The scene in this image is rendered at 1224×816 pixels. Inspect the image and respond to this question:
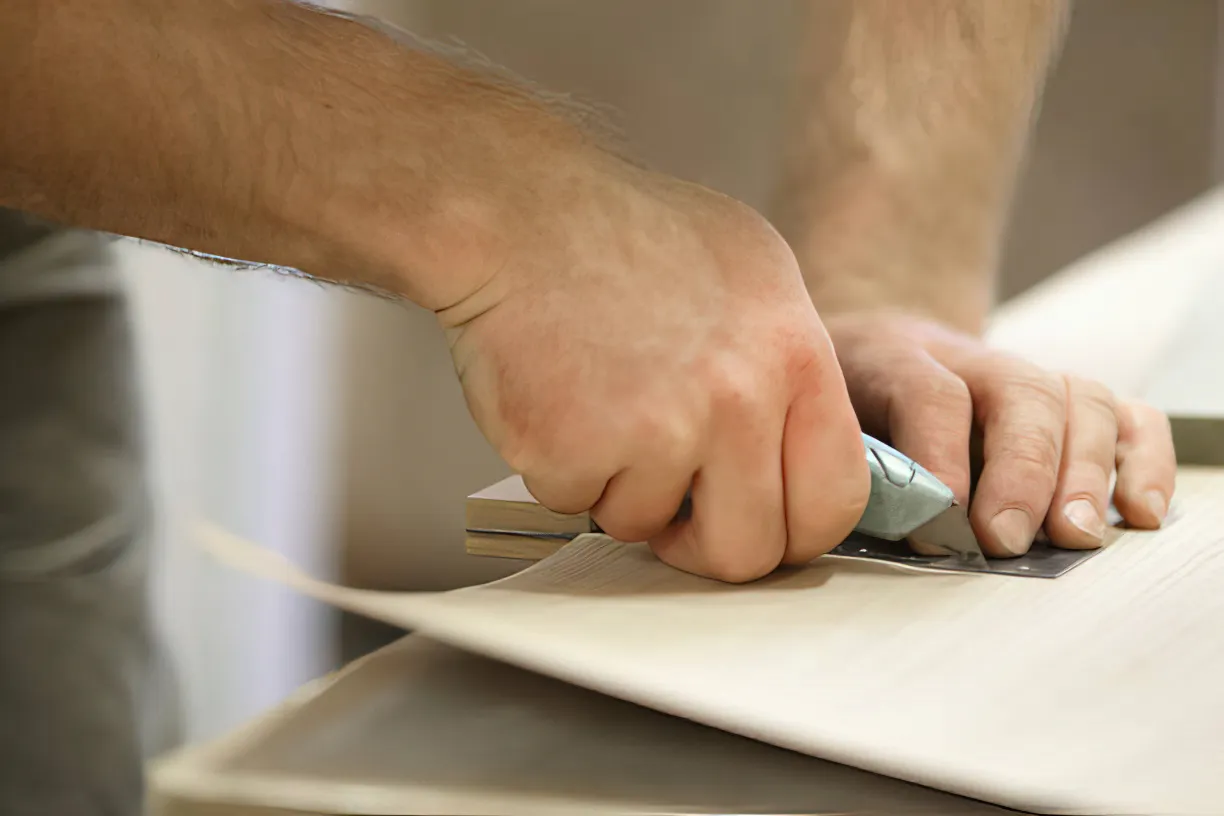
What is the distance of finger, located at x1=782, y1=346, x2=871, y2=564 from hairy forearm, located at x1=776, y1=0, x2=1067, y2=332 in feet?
1.21

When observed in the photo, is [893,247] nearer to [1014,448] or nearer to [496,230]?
[1014,448]

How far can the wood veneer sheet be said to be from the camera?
6.5 inches

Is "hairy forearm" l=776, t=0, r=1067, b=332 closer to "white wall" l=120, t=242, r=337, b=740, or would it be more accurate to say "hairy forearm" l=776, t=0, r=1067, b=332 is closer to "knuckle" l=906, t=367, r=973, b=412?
"knuckle" l=906, t=367, r=973, b=412

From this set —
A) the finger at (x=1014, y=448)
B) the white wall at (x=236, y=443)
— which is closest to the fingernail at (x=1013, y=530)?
the finger at (x=1014, y=448)

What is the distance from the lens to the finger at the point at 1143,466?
1.11 ft

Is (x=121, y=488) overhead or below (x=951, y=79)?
below

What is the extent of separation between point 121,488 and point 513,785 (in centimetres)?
48

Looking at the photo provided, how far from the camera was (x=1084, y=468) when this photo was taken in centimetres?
34

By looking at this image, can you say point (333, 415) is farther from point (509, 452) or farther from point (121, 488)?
point (509, 452)

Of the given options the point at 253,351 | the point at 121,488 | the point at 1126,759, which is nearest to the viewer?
the point at 1126,759

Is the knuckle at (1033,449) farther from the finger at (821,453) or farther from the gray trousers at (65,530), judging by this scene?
the gray trousers at (65,530)

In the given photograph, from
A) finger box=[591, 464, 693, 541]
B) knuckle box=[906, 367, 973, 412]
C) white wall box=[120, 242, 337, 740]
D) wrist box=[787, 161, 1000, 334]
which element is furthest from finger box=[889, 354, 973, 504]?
white wall box=[120, 242, 337, 740]

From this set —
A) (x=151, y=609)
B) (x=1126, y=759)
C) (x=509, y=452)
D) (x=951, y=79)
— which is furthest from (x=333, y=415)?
(x=1126, y=759)

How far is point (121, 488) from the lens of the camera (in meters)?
0.58
